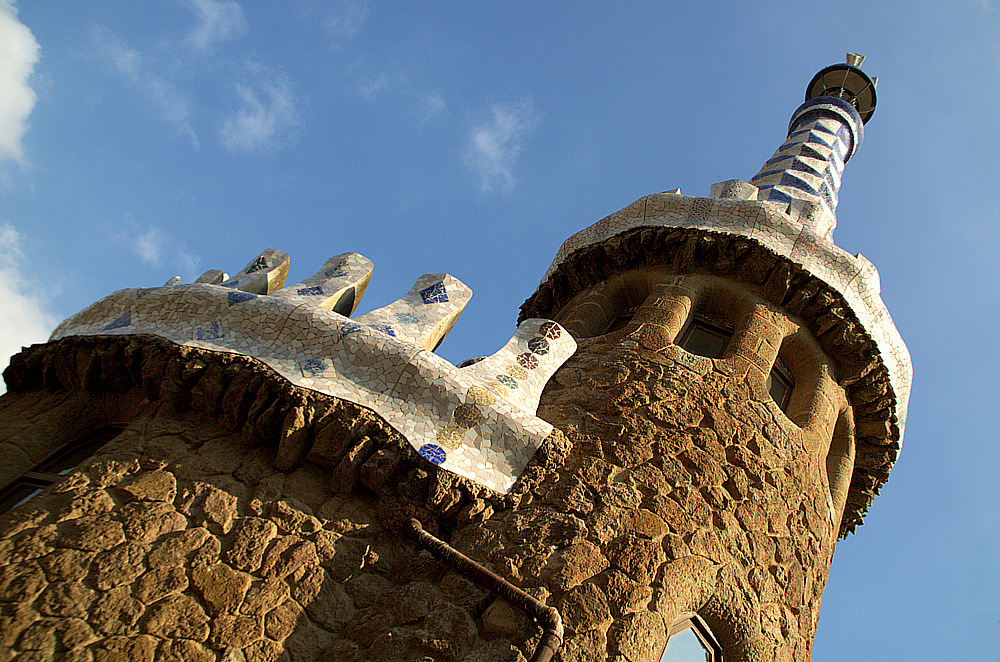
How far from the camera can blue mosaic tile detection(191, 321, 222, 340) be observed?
4.05 metres

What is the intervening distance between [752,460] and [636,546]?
1259 mm

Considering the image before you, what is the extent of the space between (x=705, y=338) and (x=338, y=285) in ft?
9.26

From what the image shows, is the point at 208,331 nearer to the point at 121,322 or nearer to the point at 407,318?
the point at 121,322

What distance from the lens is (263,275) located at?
4863mm

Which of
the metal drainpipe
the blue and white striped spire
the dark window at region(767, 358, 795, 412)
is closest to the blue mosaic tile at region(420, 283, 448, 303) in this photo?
the metal drainpipe

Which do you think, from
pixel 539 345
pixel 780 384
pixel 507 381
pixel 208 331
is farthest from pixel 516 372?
pixel 780 384

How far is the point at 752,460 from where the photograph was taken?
14.9ft

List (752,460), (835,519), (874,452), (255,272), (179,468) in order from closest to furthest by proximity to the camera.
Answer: (179,468), (752,460), (255,272), (835,519), (874,452)

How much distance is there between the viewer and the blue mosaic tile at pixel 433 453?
12.1 feet

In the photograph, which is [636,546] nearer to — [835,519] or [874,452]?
[835,519]

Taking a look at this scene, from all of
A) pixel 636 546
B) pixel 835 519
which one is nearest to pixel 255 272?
pixel 636 546

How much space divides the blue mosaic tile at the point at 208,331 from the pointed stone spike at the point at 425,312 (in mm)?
740

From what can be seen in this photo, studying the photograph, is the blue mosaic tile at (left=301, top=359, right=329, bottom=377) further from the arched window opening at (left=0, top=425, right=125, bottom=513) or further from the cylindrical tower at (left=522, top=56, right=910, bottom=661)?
the cylindrical tower at (left=522, top=56, right=910, bottom=661)

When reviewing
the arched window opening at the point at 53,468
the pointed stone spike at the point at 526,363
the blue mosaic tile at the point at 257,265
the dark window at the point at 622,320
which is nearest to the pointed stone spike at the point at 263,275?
the blue mosaic tile at the point at 257,265
